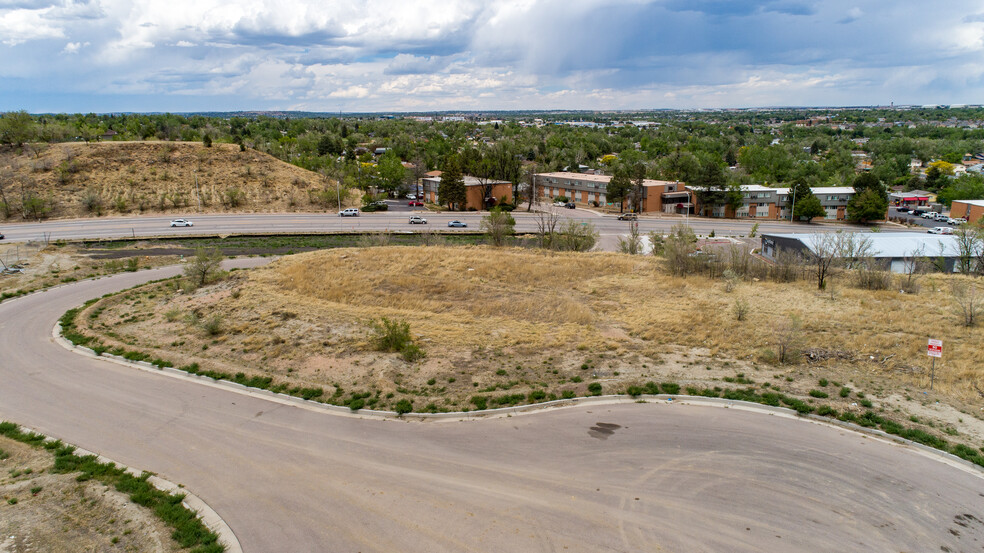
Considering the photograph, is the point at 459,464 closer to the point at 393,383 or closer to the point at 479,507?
the point at 479,507

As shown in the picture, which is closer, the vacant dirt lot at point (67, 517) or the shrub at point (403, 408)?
the vacant dirt lot at point (67, 517)

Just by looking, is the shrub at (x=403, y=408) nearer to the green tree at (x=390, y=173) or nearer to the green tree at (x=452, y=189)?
the green tree at (x=452, y=189)

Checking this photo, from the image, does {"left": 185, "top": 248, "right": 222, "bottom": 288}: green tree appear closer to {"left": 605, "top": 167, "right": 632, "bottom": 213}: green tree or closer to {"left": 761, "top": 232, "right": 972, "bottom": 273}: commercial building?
{"left": 761, "top": 232, "right": 972, "bottom": 273}: commercial building

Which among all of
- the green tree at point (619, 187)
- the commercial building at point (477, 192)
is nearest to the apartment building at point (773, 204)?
the green tree at point (619, 187)

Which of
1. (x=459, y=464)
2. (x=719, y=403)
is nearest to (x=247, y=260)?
(x=459, y=464)

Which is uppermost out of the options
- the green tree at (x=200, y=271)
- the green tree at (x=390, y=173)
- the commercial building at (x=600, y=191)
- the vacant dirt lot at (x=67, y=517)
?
the green tree at (x=390, y=173)

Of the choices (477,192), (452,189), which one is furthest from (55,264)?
(477,192)

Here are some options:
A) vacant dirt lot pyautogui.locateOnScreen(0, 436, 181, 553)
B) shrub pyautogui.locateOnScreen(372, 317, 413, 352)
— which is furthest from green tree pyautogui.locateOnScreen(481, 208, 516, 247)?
vacant dirt lot pyautogui.locateOnScreen(0, 436, 181, 553)
